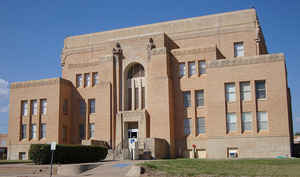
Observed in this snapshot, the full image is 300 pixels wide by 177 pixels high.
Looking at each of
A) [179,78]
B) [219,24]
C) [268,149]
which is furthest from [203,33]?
[268,149]

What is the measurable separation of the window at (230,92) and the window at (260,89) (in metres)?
2.16

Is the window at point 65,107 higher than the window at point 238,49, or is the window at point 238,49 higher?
the window at point 238,49

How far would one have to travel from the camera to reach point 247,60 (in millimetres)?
36438

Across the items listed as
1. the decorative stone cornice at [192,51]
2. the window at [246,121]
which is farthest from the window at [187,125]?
the decorative stone cornice at [192,51]

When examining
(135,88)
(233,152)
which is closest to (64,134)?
(135,88)

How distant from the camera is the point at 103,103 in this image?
146 feet

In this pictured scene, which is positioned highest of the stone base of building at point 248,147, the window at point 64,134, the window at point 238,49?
the window at point 238,49

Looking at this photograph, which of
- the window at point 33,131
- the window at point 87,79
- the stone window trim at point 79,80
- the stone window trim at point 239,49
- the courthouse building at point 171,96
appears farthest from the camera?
the stone window trim at point 79,80

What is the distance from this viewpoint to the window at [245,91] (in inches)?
1439

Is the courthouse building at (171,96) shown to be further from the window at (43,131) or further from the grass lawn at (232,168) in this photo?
the grass lawn at (232,168)

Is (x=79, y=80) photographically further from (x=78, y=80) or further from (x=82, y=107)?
(x=82, y=107)

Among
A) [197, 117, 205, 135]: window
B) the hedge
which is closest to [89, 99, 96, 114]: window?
the hedge

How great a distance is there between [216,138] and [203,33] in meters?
14.3

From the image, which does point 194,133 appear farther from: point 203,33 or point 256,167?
point 256,167
